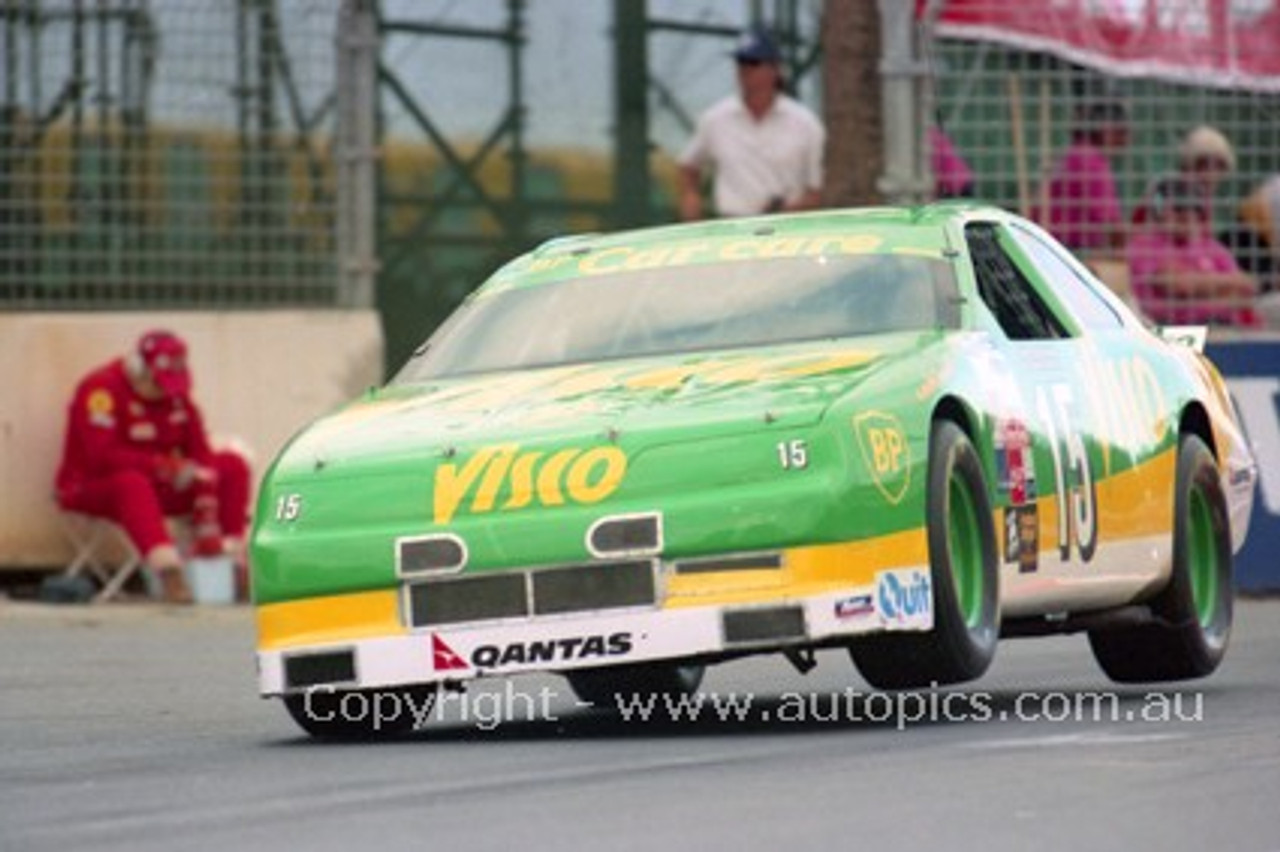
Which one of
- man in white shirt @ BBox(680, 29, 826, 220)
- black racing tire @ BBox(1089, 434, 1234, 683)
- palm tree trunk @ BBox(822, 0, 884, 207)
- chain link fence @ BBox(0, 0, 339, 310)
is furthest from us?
palm tree trunk @ BBox(822, 0, 884, 207)

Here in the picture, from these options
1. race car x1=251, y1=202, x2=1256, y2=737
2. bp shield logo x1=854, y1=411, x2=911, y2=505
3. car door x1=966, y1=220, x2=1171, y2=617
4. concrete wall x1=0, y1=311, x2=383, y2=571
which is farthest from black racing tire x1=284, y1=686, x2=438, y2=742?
concrete wall x1=0, y1=311, x2=383, y2=571

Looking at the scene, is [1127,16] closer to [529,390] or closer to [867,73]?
[867,73]

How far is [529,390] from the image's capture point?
10766mm

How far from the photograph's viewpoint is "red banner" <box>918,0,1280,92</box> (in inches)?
729

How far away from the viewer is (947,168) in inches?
747

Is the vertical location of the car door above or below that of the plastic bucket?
above

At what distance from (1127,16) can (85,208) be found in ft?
15.2

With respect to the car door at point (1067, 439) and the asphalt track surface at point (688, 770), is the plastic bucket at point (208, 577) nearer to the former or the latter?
the asphalt track surface at point (688, 770)

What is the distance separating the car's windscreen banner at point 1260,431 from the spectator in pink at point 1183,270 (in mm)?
382

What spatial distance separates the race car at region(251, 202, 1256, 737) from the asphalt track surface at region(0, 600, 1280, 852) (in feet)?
0.75

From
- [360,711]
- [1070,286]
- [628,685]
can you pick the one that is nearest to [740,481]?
[360,711]

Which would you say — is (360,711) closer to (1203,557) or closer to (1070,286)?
(1070,286)

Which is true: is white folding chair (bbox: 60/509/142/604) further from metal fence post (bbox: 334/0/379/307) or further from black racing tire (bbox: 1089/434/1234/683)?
black racing tire (bbox: 1089/434/1234/683)

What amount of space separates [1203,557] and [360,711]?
2868 mm
